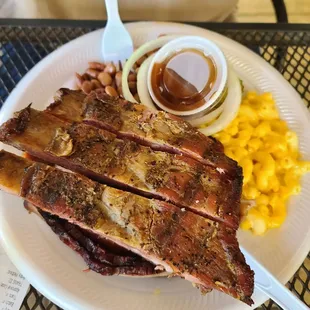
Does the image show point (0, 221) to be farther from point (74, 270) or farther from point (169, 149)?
point (169, 149)

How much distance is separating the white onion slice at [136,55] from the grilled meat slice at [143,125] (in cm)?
21

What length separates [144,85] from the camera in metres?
1.58

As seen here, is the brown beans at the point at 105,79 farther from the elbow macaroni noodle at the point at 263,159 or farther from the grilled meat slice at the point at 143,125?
the elbow macaroni noodle at the point at 263,159

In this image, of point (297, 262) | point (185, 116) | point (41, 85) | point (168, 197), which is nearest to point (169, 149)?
point (168, 197)

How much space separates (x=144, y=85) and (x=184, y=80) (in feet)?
0.44

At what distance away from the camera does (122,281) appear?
52.6 inches

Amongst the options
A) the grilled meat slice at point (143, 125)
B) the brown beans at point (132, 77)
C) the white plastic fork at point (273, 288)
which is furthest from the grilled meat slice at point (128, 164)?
the brown beans at point (132, 77)

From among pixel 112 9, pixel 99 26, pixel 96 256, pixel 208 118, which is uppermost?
pixel 112 9

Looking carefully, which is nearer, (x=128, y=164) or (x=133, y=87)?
(x=128, y=164)

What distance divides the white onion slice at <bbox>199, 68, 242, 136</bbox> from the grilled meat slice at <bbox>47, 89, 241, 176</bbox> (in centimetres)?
19

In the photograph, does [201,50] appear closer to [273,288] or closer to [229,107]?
[229,107]

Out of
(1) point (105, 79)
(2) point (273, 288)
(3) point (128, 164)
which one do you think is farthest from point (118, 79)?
(2) point (273, 288)

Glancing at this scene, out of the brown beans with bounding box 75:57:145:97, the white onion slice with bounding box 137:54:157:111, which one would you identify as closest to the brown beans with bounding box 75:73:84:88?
the brown beans with bounding box 75:57:145:97

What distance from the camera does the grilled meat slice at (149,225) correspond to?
3.66ft
